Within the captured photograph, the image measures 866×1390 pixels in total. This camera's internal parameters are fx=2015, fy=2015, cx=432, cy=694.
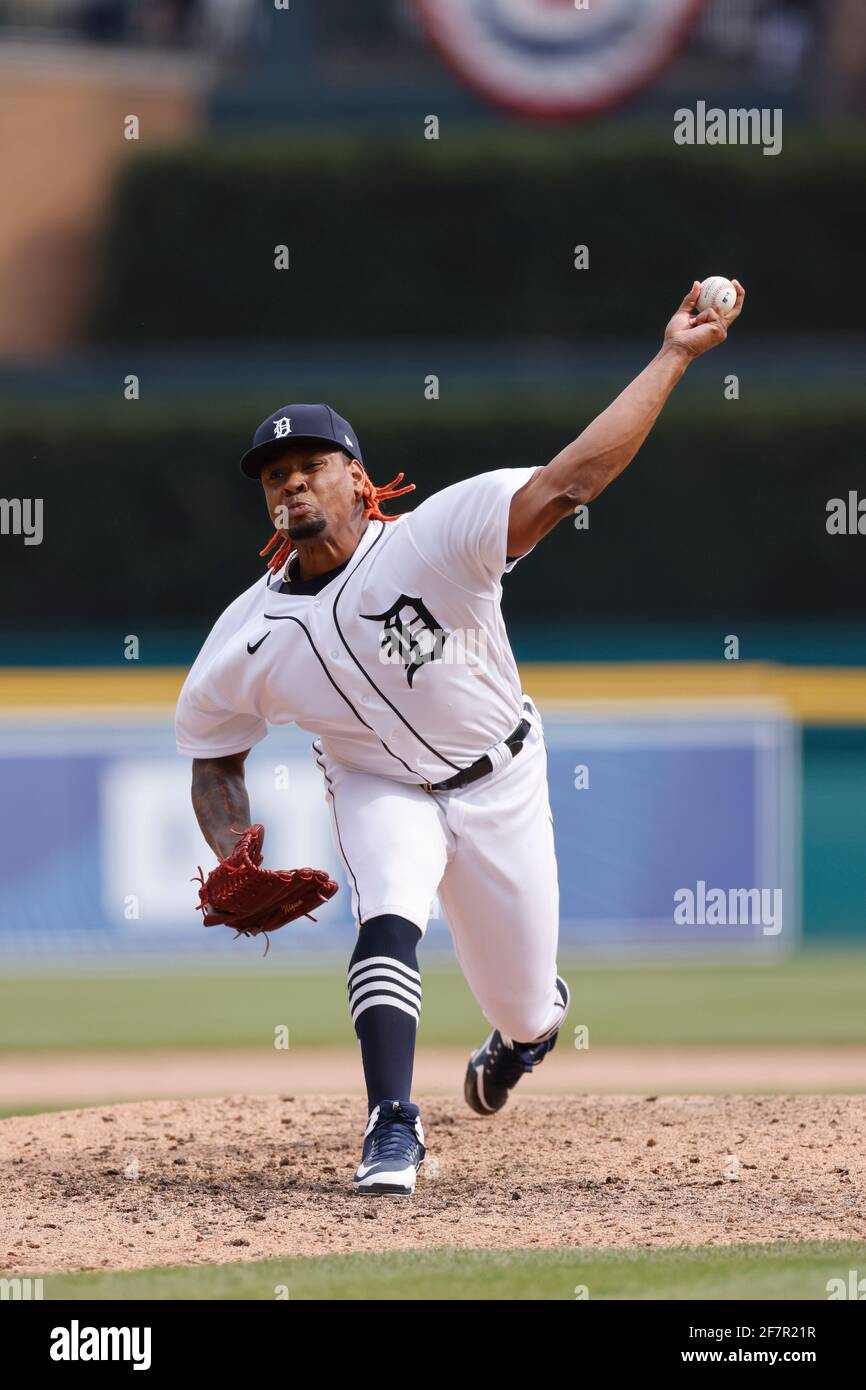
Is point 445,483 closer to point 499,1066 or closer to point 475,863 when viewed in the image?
point 499,1066

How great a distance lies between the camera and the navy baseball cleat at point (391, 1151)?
4.64 m

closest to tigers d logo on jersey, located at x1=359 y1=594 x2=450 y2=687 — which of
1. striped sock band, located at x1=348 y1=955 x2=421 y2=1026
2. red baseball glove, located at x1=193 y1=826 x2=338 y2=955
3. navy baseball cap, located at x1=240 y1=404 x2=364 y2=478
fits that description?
navy baseball cap, located at x1=240 y1=404 x2=364 y2=478

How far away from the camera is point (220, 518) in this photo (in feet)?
51.3

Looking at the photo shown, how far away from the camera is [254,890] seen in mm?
4887

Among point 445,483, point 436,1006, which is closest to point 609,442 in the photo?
point 436,1006

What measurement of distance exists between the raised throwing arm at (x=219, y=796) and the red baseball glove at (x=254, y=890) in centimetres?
9

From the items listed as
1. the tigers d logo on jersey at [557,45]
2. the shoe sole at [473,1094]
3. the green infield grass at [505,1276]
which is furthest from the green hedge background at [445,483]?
the green infield grass at [505,1276]

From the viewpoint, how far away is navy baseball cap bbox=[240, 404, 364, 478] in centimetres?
480

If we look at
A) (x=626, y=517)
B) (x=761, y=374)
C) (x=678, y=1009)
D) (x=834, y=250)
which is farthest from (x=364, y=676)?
(x=834, y=250)

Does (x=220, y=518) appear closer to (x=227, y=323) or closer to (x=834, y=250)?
(x=227, y=323)

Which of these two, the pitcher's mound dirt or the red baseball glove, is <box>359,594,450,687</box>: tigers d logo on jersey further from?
the pitcher's mound dirt

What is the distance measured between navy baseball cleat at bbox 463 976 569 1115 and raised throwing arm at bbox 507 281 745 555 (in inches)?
60.6

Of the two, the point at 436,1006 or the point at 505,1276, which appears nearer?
the point at 505,1276

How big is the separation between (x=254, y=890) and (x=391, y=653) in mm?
674
